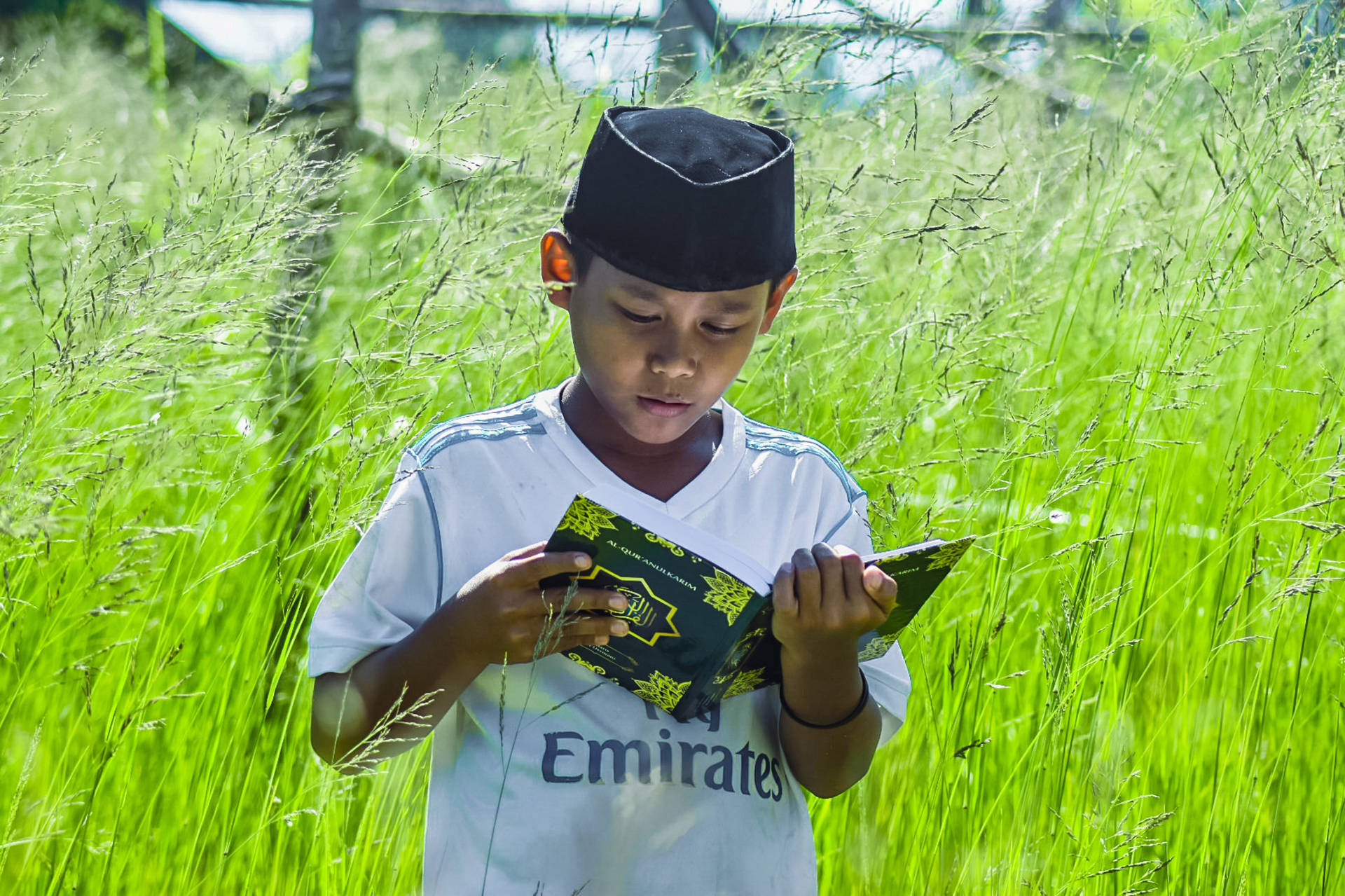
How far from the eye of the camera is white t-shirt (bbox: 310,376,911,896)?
1.21 meters

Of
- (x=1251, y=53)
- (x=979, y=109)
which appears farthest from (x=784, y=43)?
(x=1251, y=53)

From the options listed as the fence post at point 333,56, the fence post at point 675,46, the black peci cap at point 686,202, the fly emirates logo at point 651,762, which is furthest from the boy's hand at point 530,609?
the fence post at point 333,56

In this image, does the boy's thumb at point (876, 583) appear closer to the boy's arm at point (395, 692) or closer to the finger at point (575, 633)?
the finger at point (575, 633)

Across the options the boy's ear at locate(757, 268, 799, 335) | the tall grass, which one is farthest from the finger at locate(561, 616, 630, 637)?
the boy's ear at locate(757, 268, 799, 335)

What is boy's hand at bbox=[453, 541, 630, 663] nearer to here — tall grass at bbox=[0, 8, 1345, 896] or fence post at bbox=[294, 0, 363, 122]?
tall grass at bbox=[0, 8, 1345, 896]

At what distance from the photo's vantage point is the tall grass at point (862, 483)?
149 centimetres

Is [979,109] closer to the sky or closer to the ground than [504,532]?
closer to the sky

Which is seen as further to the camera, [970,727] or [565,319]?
[565,319]

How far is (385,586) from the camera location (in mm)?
1257

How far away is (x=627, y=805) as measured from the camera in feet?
4.03

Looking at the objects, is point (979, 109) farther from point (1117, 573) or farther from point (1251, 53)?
point (1117, 573)

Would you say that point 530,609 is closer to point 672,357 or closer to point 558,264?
point 672,357

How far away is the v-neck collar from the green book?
0.18 meters

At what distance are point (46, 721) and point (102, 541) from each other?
402 millimetres
